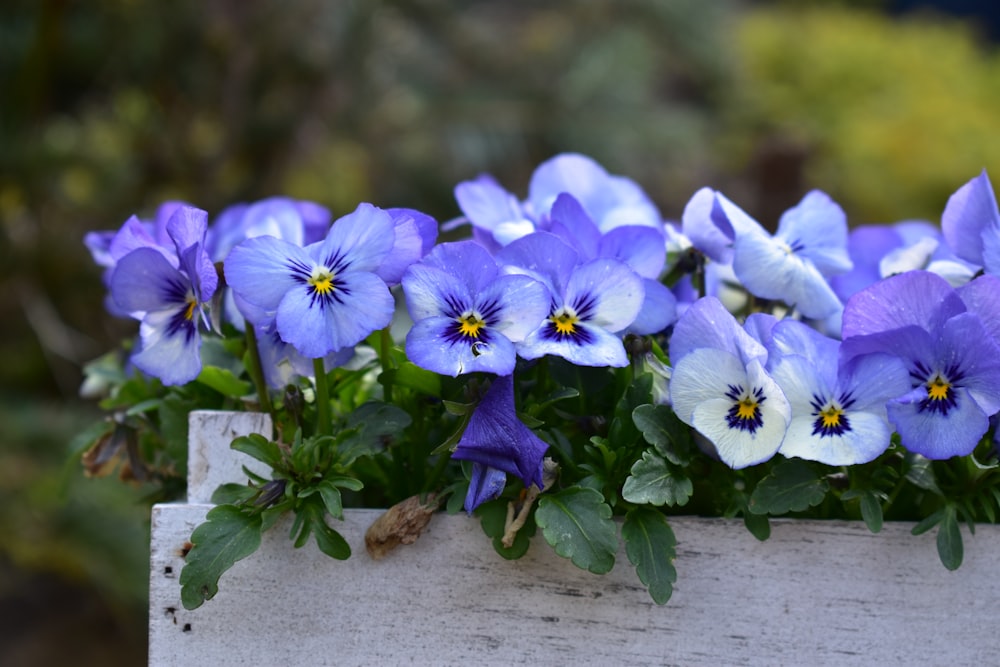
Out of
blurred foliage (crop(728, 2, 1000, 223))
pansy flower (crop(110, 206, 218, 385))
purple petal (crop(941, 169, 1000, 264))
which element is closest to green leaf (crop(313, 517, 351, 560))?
pansy flower (crop(110, 206, 218, 385))

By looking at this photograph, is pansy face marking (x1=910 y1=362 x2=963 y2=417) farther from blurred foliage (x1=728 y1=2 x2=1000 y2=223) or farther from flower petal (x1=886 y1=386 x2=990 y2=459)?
blurred foliage (x1=728 y1=2 x2=1000 y2=223)

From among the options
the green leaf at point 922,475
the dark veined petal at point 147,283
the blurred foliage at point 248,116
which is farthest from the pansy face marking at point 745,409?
the blurred foliage at point 248,116

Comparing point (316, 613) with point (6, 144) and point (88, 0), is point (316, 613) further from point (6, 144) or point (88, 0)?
point (88, 0)

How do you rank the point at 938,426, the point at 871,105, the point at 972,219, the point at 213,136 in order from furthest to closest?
the point at 871,105 < the point at 213,136 < the point at 972,219 < the point at 938,426

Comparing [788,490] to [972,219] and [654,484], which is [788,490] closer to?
[654,484]

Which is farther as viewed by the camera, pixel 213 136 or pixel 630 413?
pixel 213 136

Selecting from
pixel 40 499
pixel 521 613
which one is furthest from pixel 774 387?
pixel 40 499

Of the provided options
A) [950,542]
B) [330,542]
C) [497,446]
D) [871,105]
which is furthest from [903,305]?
[871,105]

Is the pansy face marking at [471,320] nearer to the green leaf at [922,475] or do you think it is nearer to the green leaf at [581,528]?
the green leaf at [581,528]
